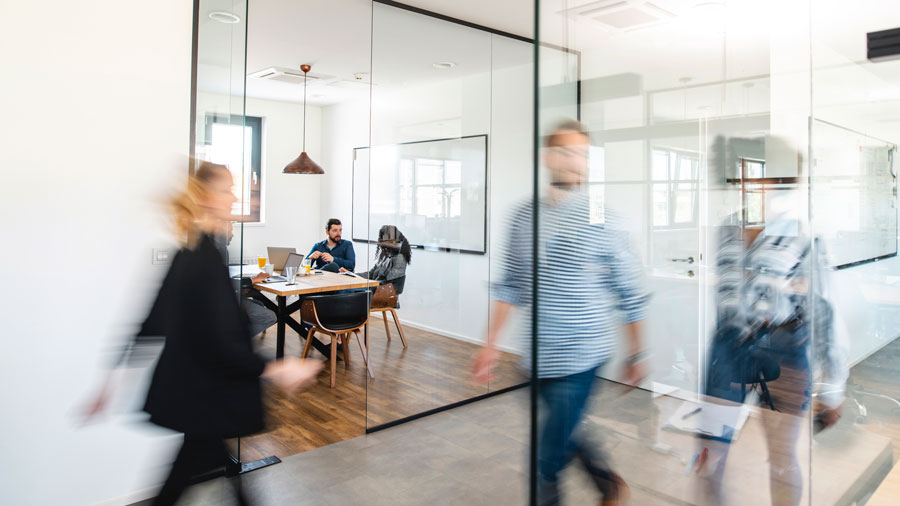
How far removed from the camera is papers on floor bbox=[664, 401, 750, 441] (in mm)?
943

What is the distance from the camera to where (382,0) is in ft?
12.2

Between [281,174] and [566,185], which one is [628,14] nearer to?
[566,185]

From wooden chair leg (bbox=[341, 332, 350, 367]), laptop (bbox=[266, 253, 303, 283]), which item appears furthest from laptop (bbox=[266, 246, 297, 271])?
wooden chair leg (bbox=[341, 332, 350, 367])

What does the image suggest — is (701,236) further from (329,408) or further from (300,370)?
(329,408)

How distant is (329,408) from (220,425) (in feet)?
7.92

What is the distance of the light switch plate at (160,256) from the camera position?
8.76 feet

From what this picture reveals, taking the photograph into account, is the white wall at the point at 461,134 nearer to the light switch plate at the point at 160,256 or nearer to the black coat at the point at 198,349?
the light switch plate at the point at 160,256

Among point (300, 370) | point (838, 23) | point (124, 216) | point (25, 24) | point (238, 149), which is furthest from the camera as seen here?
point (238, 149)

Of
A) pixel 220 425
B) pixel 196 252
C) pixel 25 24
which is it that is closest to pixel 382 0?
pixel 25 24

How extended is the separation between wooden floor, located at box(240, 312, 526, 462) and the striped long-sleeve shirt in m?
2.54

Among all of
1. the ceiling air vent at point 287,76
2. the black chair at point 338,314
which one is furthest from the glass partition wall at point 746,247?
the ceiling air vent at point 287,76

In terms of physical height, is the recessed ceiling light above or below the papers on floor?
above

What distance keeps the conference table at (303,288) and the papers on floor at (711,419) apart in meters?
3.14

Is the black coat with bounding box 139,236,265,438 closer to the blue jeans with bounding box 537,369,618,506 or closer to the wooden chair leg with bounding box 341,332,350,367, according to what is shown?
the blue jeans with bounding box 537,369,618,506
